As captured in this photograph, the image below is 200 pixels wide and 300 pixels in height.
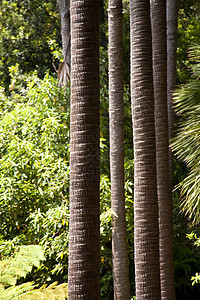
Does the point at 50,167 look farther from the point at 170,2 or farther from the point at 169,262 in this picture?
the point at 170,2

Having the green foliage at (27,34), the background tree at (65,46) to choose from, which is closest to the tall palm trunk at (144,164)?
the background tree at (65,46)

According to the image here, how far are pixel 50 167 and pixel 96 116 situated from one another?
4460 millimetres

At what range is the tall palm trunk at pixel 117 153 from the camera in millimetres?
5883

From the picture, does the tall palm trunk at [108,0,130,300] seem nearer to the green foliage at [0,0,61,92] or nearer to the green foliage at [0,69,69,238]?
the green foliage at [0,69,69,238]

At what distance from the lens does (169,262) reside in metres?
5.50

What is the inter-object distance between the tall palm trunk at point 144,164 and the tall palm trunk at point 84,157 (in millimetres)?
1435

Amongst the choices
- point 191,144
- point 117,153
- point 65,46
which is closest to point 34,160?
point 117,153

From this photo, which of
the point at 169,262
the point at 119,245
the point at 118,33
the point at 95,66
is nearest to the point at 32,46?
the point at 118,33

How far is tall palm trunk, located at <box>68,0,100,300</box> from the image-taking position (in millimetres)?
2758

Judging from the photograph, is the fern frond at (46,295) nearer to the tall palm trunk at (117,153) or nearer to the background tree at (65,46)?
the tall palm trunk at (117,153)

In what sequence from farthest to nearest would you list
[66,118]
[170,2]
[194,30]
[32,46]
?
[32,46]
[194,30]
[170,2]
[66,118]

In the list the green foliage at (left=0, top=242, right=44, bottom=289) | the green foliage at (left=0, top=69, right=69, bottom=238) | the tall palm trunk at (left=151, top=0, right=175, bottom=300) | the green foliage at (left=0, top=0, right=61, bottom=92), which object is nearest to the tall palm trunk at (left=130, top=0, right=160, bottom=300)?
the green foliage at (left=0, top=242, right=44, bottom=289)

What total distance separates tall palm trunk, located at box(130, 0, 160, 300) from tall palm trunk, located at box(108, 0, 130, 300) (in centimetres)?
152

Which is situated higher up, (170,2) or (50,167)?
(170,2)
